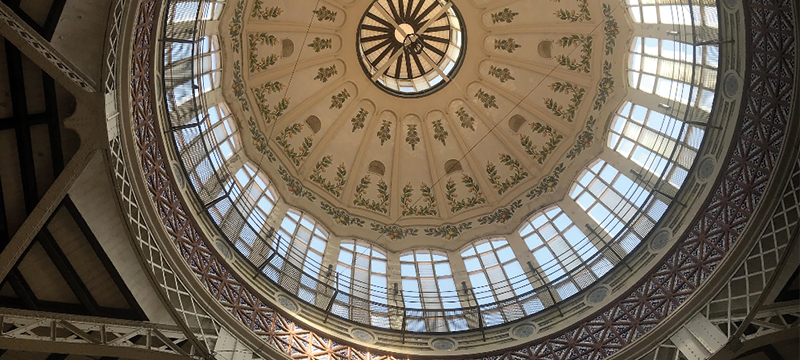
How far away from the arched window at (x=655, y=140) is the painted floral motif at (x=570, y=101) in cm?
199

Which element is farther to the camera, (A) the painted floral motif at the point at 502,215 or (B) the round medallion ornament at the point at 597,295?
(A) the painted floral motif at the point at 502,215

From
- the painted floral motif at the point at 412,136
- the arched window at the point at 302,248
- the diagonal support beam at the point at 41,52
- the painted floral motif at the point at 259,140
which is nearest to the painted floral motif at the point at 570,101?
the painted floral motif at the point at 412,136

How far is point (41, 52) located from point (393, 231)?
1493cm

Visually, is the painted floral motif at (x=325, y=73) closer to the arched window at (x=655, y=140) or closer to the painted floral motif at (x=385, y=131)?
the painted floral motif at (x=385, y=131)

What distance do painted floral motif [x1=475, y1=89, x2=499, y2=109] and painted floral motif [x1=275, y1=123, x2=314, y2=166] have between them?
842 cm

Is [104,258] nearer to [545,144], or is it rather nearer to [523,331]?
[523,331]

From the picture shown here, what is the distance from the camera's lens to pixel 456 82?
25.2 m

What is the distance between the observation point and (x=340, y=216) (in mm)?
22281

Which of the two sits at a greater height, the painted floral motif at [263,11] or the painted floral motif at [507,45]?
the painted floral motif at [507,45]

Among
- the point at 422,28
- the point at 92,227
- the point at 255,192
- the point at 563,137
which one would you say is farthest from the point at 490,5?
the point at 92,227

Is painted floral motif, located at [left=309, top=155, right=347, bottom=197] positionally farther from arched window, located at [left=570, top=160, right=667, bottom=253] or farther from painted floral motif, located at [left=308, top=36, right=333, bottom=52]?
arched window, located at [left=570, top=160, right=667, bottom=253]

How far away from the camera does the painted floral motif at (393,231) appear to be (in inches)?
881

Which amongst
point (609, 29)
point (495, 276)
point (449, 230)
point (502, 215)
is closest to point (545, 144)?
point (502, 215)

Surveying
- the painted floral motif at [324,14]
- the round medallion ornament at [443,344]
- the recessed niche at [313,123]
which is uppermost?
the painted floral motif at [324,14]
